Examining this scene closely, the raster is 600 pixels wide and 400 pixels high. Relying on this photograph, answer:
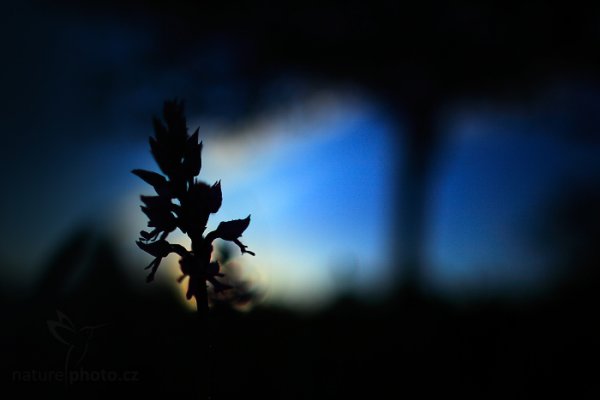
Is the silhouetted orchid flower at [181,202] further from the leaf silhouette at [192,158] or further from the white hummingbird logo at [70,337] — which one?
the white hummingbird logo at [70,337]

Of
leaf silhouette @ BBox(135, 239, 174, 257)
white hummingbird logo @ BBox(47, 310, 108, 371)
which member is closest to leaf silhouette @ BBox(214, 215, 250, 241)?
leaf silhouette @ BBox(135, 239, 174, 257)

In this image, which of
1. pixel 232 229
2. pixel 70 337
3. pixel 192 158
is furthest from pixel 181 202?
pixel 70 337

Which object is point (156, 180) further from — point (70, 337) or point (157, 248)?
point (70, 337)

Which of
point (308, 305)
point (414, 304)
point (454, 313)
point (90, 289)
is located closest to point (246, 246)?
point (90, 289)

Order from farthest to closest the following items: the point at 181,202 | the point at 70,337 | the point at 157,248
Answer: the point at 70,337 → the point at 157,248 → the point at 181,202

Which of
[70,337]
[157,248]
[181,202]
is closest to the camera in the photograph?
[181,202]

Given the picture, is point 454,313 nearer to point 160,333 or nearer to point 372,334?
point 372,334

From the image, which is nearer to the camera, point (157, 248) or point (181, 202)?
point (181, 202)

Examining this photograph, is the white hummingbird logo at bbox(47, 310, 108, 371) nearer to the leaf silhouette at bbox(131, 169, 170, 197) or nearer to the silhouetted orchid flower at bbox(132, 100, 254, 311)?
the silhouetted orchid flower at bbox(132, 100, 254, 311)
